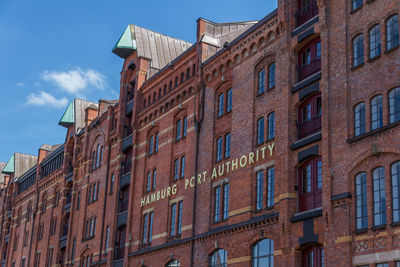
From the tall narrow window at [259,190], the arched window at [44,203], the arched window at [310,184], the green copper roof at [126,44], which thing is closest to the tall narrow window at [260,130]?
the tall narrow window at [259,190]

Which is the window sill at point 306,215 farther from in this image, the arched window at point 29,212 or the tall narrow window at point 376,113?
the arched window at point 29,212

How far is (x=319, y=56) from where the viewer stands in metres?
29.1

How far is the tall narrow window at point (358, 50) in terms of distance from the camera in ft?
85.7

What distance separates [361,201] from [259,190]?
23.4ft

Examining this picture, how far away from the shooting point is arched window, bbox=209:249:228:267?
31938mm

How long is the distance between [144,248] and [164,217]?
2.73 meters

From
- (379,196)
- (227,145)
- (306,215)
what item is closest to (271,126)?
(227,145)

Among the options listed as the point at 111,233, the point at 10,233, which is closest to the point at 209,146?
the point at 111,233

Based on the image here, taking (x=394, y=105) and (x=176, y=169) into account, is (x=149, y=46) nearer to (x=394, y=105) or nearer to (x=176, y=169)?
(x=176, y=169)

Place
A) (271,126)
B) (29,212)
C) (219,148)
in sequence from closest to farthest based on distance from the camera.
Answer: (271,126) → (219,148) → (29,212)

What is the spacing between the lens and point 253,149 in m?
31.7

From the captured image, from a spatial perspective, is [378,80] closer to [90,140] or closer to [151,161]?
[151,161]

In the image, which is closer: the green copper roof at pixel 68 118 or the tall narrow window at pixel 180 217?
the tall narrow window at pixel 180 217

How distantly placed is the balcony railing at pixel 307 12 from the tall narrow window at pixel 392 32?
5.15m
